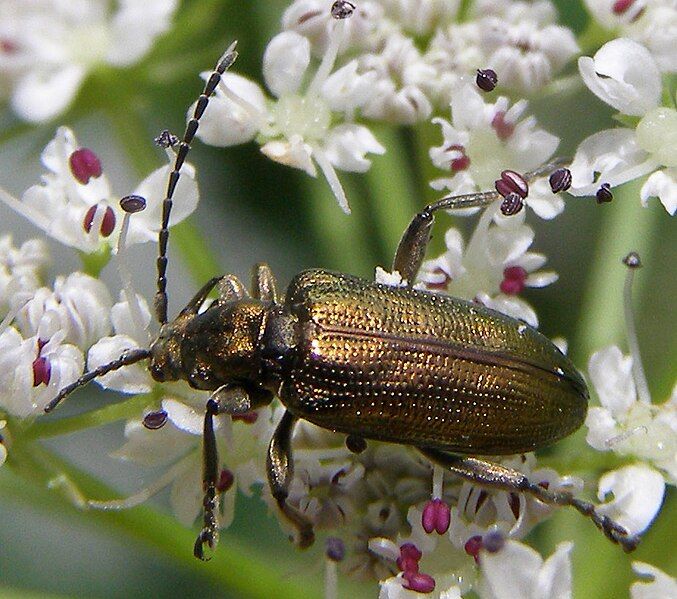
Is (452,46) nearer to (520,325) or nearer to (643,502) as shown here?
(520,325)

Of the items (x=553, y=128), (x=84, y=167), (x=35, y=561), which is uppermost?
(x=84, y=167)

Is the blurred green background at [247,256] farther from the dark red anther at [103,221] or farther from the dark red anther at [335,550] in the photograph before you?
the dark red anther at [103,221]

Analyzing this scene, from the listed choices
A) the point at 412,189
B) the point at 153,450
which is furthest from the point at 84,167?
the point at 412,189

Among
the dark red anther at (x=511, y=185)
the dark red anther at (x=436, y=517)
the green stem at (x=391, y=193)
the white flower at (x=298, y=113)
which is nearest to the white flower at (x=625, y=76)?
the dark red anther at (x=511, y=185)

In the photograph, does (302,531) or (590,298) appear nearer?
(302,531)

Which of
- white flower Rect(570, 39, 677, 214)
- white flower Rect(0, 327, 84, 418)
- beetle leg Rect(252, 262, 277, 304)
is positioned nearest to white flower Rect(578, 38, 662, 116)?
white flower Rect(570, 39, 677, 214)

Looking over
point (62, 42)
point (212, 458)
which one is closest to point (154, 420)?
point (212, 458)

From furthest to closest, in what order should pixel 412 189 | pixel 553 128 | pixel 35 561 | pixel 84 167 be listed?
pixel 553 128, pixel 35 561, pixel 412 189, pixel 84 167
